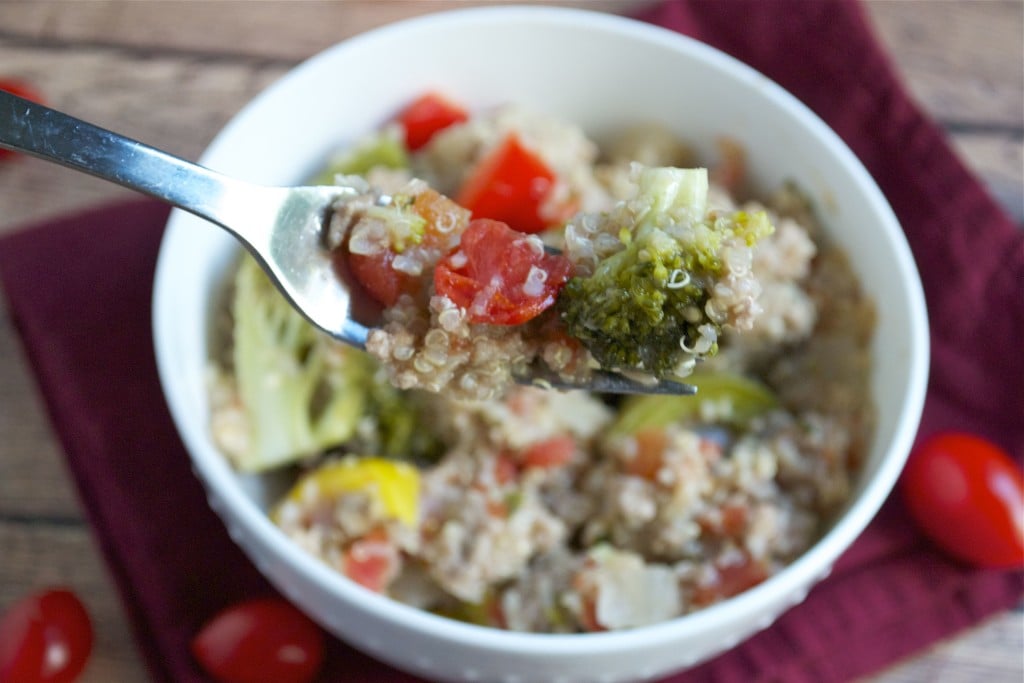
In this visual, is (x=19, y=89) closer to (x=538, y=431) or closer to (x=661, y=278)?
(x=538, y=431)

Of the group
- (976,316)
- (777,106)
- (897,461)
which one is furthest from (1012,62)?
(897,461)

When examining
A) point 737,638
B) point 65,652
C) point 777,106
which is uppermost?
point 777,106

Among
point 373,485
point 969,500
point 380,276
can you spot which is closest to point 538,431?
point 373,485

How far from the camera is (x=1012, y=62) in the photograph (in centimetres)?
310

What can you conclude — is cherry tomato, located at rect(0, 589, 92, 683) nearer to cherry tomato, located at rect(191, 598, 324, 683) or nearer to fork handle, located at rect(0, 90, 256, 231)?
cherry tomato, located at rect(191, 598, 324, 683)

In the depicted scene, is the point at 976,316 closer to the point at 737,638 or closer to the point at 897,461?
the point at 897,461

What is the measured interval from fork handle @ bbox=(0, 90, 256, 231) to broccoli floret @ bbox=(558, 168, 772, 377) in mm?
593

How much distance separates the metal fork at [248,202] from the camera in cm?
136

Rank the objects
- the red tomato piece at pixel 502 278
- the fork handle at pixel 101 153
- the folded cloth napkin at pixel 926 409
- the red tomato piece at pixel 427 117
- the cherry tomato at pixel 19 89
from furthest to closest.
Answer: the cherry tomato at pixel 19 89 < the red tomato piece at pixel 427 117 < the folded cloth napkin at pixel 926 409 < the red tomato piece at pixel 502 278 < the fork handle at pixel 101 153

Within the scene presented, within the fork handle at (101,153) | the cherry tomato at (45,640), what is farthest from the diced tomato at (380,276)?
the cherry tomato at (45,640)

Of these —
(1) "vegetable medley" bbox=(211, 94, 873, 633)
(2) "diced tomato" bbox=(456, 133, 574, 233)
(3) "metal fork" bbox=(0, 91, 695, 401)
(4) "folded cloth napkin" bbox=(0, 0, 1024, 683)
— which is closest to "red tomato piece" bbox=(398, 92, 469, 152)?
(1) "vegetable medley" bbox=(211, 94, 873, 633)

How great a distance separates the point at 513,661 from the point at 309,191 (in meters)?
0.93

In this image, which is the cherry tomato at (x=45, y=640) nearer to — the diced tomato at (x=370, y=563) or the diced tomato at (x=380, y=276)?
the diced tomato at (x=370, y=563)

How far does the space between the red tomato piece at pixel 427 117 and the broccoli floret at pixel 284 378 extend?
0.56 m
